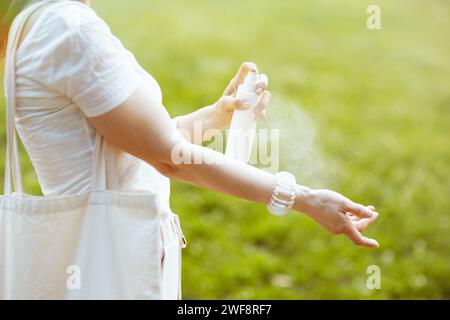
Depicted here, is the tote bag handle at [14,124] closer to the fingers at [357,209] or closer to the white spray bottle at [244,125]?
the white spray bottle at [244,125]

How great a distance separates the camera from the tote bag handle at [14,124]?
1291 mm

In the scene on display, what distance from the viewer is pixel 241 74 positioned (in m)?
1.61

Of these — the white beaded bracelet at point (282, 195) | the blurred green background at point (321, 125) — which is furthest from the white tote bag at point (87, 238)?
the blurred green background at point (321, 125)

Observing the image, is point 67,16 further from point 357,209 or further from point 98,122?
point 357,209

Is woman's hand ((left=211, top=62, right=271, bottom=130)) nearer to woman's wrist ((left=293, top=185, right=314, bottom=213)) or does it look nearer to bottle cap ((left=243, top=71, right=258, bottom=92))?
bottle cap ((left=243, top=71, right=258, bottom=92))

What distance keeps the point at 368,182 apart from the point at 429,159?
1.73ft

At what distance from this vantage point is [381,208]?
3947mm

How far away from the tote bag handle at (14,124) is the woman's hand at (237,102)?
355mm

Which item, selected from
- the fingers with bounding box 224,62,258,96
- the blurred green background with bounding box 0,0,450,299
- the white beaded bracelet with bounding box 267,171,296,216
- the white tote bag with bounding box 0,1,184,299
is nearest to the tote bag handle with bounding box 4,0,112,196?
the white tote bag with bounding box 0,1,184,299

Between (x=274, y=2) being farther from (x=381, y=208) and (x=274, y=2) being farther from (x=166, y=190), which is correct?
(x=166, y=190)

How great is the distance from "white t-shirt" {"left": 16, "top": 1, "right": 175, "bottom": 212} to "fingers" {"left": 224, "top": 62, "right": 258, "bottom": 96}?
267mm

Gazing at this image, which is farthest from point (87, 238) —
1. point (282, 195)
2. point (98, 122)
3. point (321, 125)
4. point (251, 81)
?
point (321, 125)

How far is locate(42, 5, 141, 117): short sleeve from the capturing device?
4.06 feet
